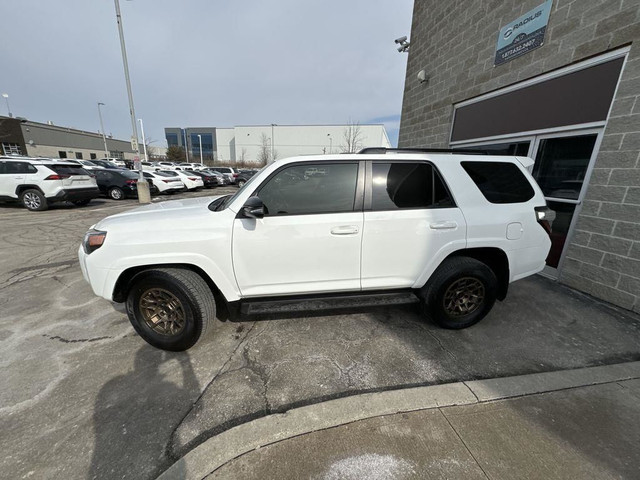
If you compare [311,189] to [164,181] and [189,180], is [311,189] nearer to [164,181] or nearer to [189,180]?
[164,181]

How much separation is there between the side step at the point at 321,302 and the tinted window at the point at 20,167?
11443mm

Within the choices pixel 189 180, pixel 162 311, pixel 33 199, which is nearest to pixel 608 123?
pixel 162 311

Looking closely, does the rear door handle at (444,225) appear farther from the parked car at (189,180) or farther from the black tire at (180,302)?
the parked car at (189,180)

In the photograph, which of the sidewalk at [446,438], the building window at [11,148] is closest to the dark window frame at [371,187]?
the sidewalk at [446,438]

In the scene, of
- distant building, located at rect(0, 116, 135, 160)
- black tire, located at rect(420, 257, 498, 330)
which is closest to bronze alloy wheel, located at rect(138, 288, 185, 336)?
black tire, located at rect(420, 257, 498, 330)

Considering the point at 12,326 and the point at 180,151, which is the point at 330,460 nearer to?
the point at 12,326

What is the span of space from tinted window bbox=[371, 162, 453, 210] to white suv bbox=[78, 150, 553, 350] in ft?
0.04

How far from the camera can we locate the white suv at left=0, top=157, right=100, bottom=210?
9148 millimetres

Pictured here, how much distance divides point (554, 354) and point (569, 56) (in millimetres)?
4214

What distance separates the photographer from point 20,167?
9.18 m

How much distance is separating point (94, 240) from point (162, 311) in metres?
0.89

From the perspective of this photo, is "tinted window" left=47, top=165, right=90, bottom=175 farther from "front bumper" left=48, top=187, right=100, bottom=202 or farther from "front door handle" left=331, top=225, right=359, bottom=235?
"front door handle" left=331, top=225, right=359, bottom=235

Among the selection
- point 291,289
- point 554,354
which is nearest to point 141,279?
point 291,289

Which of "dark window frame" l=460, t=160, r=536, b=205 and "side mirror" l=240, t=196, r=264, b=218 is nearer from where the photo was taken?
"side mirror" l=240, t=196, r=264, b=218
